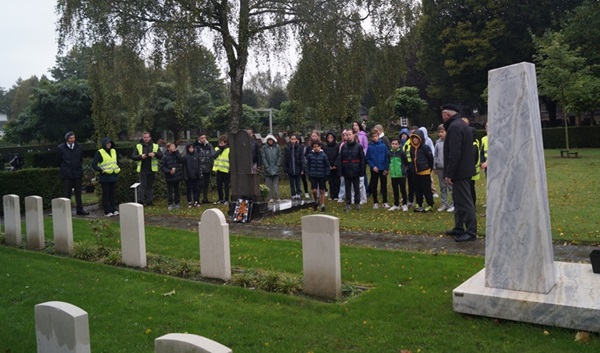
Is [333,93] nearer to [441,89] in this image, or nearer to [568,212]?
→ [568,212]

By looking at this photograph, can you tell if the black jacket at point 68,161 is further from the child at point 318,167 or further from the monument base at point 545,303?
the monument base at point 545,303

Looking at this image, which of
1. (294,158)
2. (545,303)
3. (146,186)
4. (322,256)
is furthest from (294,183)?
(545,303)

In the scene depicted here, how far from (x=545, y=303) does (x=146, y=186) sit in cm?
1444

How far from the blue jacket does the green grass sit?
5385mm

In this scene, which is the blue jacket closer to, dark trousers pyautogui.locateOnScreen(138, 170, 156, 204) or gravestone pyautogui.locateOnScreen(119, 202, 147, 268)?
dark trousers pyautogui.locateOnScreen(138, 170, 156, 204)

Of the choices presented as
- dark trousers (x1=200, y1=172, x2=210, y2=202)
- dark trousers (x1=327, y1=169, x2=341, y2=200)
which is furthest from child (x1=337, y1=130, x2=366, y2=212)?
dark trousers (x1=200, y1=172, x2=210, y2=202)

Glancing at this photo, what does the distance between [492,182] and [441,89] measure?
156ft

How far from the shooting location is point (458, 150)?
9.80 meters

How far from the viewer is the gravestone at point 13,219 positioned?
466 inches

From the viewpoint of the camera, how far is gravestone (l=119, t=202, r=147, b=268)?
9359 millimetres

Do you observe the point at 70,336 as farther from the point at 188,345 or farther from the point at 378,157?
the point at 378,157

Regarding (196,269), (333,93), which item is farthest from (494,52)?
(196,269)

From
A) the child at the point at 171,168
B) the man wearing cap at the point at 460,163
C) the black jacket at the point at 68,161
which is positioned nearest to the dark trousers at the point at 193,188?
the child at the point at 171,168

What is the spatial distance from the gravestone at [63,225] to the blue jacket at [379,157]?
752 centimetres
